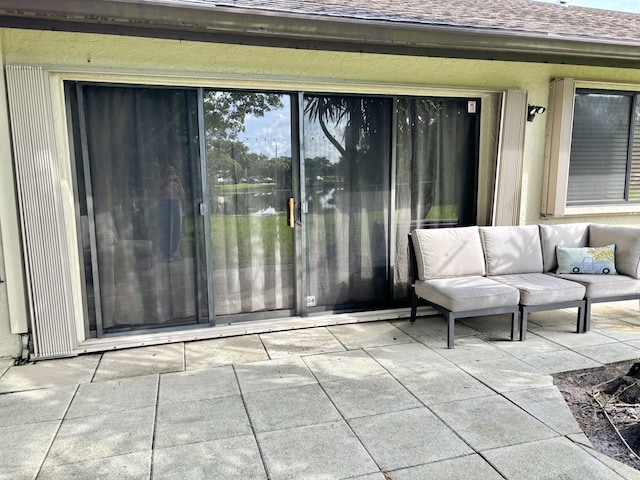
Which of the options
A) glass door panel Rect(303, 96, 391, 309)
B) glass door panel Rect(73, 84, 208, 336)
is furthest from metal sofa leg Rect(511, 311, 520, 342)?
glass door panel Rect(73, 84, 208, 336)

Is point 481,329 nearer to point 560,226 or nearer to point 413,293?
point 413,293

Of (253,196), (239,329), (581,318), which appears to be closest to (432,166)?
(253,196)

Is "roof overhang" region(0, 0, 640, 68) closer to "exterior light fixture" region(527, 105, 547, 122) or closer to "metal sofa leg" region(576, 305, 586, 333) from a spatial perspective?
"exterior light fixture" region(527, 105, 547, 122)

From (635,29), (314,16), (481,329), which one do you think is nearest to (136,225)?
(314,16)

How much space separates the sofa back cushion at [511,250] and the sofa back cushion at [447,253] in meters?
0.10

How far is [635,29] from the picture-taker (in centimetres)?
492

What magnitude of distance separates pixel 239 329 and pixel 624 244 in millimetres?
3753

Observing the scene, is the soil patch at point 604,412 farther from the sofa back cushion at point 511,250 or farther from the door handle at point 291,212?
the door handle at point 291,212

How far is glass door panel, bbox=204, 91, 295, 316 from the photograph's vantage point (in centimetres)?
396

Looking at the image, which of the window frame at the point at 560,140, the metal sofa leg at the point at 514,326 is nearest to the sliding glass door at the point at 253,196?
the window frame at the point at 560,140

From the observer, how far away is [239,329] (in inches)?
160

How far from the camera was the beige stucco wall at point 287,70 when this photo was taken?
337 centimetres

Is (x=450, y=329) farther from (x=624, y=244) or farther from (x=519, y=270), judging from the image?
(x=624, y=244)

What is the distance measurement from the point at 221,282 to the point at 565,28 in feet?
13.1
